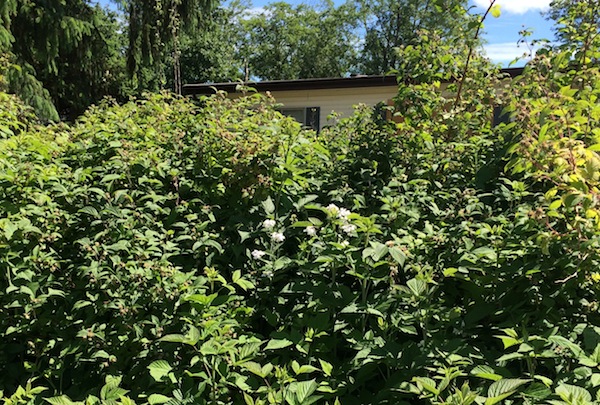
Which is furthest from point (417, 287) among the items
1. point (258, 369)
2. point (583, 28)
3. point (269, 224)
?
point (583, 28)

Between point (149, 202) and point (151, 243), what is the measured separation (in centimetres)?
30

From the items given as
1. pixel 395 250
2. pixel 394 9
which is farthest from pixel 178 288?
pixel 394 9

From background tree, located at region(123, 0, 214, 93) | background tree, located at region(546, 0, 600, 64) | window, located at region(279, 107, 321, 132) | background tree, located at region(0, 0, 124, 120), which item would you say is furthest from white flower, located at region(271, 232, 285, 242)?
background tree, located at region(123, 0, 214, 93)

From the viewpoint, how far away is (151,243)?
209 centimetres

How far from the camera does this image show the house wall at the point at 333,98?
10.5 metres

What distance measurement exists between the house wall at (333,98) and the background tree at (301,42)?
2293cm

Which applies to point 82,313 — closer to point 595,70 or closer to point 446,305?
point 446,305

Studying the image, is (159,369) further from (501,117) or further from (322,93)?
(322,93)

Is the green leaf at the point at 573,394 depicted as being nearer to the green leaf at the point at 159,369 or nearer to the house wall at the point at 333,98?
the green leaf at the point at 159,369

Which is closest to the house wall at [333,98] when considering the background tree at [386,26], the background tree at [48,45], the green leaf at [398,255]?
the background tree at [48,45]

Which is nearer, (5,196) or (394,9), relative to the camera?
(5,196)

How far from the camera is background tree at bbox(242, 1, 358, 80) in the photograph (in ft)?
111

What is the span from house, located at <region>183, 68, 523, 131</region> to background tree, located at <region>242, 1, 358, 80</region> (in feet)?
75.1

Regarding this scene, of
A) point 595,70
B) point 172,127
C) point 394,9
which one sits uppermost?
point 394,9
